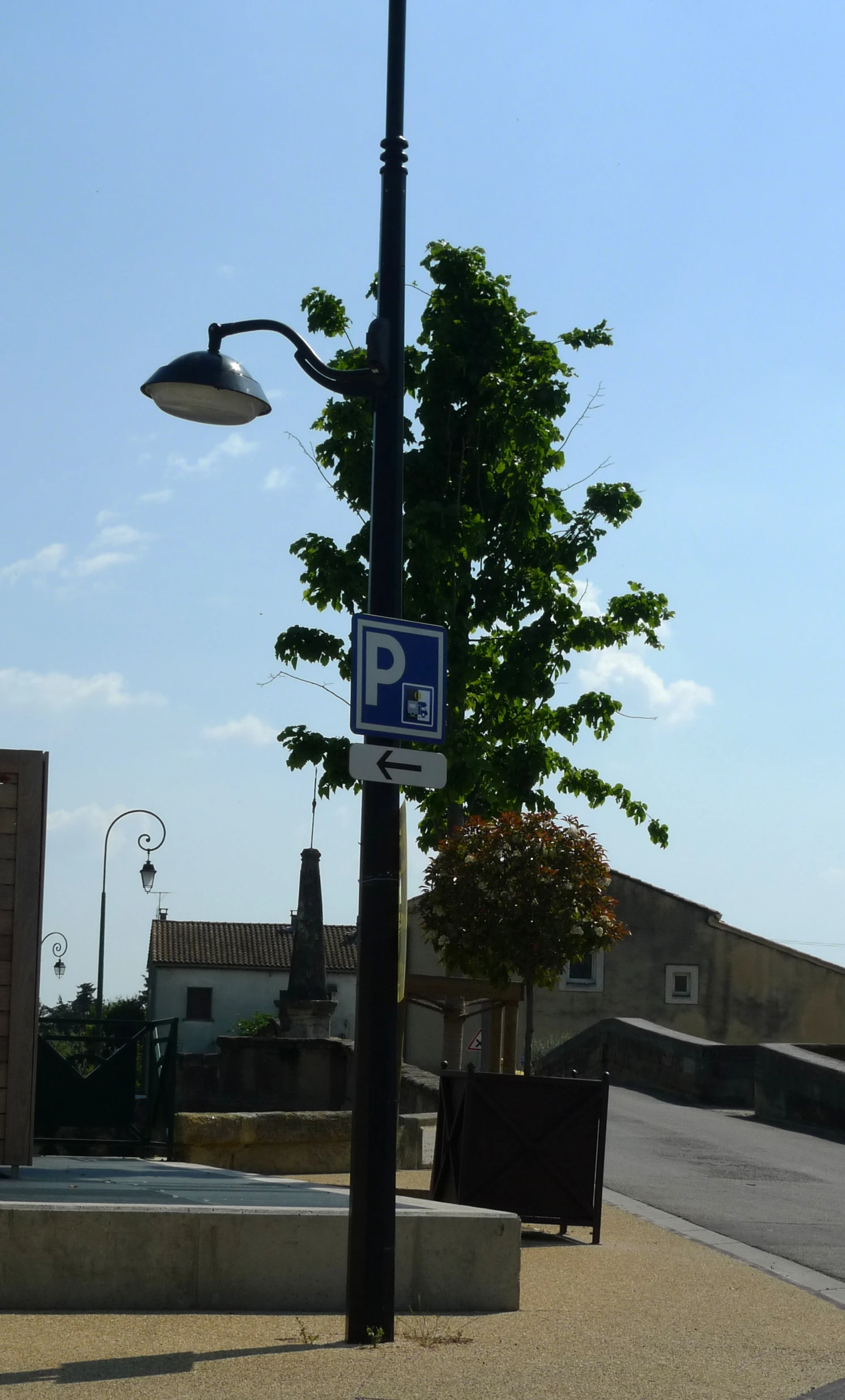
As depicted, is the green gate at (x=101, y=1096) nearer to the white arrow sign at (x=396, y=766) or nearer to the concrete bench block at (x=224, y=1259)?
the concrete bench block at (x=224, y=1259)

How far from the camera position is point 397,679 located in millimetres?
6645

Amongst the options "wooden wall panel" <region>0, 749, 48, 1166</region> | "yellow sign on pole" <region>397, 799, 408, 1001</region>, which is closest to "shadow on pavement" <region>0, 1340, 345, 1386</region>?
"yellow sign on pole" <region>397, 799, 408, 1001</region>

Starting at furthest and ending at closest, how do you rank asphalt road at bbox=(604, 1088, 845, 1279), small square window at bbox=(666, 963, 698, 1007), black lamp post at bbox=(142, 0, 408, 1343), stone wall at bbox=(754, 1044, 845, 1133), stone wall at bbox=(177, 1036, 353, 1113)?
small square window at bbox=(666, 963, 698, 1007), stone wall at bbox=(754, 1044, 845, 1133), stone wall at bbox=(177, 1036, 353, 1113), asphalt road at bbox=(604, 1088, 845, 1279), black lamp post at bbox=(142, 0, 408, 1343)

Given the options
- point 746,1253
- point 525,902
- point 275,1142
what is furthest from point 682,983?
point 746,1253

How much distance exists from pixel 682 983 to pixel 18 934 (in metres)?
36.8

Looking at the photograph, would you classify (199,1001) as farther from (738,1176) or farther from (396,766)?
(396,766)

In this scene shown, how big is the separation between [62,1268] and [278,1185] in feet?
7.22

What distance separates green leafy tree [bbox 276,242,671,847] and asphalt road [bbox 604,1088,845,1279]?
12.0 ft

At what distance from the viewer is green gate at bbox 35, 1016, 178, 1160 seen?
11945mm

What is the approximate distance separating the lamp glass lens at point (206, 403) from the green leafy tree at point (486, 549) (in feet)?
25.7

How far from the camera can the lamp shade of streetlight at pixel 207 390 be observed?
675cm

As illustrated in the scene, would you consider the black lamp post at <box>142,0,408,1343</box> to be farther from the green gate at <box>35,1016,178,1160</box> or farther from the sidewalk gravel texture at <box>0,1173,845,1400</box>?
the green gate at <box>35,1016,178,1160</box>

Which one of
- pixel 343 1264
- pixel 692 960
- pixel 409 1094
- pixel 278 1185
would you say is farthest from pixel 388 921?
pixel 692 960

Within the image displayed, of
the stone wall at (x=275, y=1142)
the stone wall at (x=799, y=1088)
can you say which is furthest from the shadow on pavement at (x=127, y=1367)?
the stone wall at (x=799, y=1088)
